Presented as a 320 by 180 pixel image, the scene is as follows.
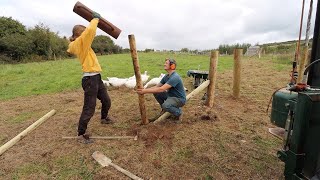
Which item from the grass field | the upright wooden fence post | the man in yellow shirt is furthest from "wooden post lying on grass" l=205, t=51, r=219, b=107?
the man in yellow shirt

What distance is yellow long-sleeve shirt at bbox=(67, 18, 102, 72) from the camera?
156 inches

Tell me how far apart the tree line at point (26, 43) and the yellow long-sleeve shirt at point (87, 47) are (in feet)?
104

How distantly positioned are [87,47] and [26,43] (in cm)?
3486

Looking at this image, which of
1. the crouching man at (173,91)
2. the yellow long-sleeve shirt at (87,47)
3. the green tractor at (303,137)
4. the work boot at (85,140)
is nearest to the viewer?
the green tractor at (303,137)

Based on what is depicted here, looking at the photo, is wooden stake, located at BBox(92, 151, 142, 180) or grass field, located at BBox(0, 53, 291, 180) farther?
grass field, located at BBox(0, 53, 291, 180)

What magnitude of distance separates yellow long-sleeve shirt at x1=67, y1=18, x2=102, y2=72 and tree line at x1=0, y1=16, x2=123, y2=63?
31.8 m

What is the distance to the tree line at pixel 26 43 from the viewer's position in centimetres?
3253

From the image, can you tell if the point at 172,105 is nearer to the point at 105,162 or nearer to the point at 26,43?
the point at 105,162

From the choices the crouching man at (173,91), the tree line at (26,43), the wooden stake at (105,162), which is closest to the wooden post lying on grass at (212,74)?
the crouching man at (173,91)

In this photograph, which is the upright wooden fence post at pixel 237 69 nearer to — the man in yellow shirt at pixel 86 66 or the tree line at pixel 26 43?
the man in yellow shirt at pixel 86 66

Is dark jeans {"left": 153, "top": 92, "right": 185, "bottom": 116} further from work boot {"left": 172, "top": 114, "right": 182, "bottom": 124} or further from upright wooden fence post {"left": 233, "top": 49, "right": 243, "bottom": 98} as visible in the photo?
upright wooden fence post {"left": 233, "top": 49, "right": 243, "bottom": 98}

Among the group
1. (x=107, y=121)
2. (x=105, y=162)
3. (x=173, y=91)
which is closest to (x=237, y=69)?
(x=173, y=91)

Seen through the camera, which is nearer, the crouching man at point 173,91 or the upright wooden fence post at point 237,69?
the crouching man at point 173,91

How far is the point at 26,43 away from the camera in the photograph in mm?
33906
